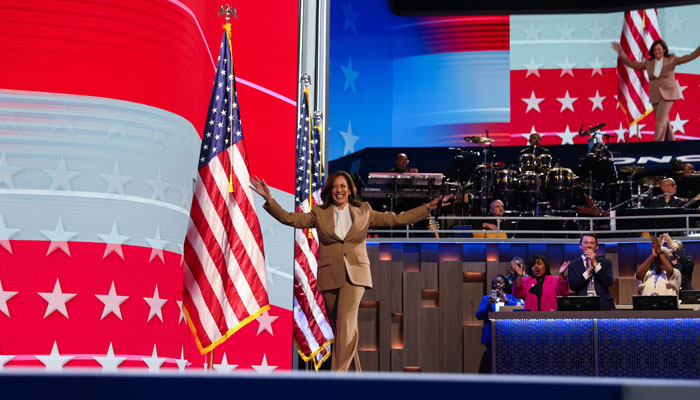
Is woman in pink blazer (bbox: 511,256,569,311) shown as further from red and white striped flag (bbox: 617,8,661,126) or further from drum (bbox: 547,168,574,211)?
red and white striped flag (bbox: 617,8,661,126)

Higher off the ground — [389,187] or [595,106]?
[595,106]

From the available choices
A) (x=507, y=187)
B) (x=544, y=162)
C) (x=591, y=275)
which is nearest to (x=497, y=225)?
(x=507, y=187)

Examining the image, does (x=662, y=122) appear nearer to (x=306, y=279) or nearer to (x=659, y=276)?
(x=659, y=276)

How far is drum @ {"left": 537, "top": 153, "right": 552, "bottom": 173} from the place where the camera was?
15.0 m

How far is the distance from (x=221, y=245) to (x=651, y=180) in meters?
11.1

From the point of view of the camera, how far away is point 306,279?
8.55 metres

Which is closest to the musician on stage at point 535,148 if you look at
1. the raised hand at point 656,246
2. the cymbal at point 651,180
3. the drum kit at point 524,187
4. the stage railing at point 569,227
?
the drum kit at point 524,187

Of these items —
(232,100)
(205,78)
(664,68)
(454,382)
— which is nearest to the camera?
(454,382)

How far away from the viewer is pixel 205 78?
7.40m

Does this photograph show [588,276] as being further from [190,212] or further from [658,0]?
[658,0]

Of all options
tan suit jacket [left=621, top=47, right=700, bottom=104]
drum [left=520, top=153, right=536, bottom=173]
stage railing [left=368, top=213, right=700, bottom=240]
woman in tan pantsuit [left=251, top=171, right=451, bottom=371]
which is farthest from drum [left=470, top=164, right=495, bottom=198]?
woman in tan pantsuit [left=251, top=171, right=451, bottom=371]

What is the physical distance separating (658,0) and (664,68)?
315 cm

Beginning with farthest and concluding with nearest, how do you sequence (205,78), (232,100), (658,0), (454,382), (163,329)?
(658,0), (205,78), (232,100), (163,329), (454,382)

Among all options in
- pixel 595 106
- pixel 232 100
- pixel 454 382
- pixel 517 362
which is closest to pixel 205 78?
pixel 232 100
